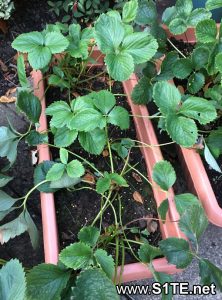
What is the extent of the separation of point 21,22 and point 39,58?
0.70 meters

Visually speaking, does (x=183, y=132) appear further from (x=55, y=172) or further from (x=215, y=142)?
(x=55, y=172)

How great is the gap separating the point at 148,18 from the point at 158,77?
18 centimetres

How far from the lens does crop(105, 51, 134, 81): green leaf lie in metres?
0.93

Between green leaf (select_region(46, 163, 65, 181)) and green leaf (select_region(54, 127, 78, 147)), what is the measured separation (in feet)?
0.18

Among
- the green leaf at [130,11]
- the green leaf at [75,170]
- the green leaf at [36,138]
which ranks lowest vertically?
the green leaf at [75,170]

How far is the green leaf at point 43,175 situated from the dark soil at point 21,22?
605 millimetres

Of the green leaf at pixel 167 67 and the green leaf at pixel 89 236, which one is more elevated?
the green leaf at pixel 167 67

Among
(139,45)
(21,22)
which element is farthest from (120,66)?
(21,22)

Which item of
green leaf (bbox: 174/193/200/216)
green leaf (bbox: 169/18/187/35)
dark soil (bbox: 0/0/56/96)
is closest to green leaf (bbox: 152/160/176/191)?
green leaf (bbox: 174/193/200/216)

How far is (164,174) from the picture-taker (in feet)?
3.24

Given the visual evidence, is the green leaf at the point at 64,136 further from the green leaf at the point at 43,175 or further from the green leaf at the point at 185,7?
the green leaf at the point at 185,7

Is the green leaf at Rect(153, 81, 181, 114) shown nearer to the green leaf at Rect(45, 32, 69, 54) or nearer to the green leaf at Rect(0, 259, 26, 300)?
the green leaf at Rect(45, 32, 69, 54)

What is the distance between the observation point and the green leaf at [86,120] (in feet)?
3.12

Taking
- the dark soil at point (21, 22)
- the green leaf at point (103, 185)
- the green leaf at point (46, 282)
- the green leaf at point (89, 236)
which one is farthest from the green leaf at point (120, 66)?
the dark soil at point (21, 22)
